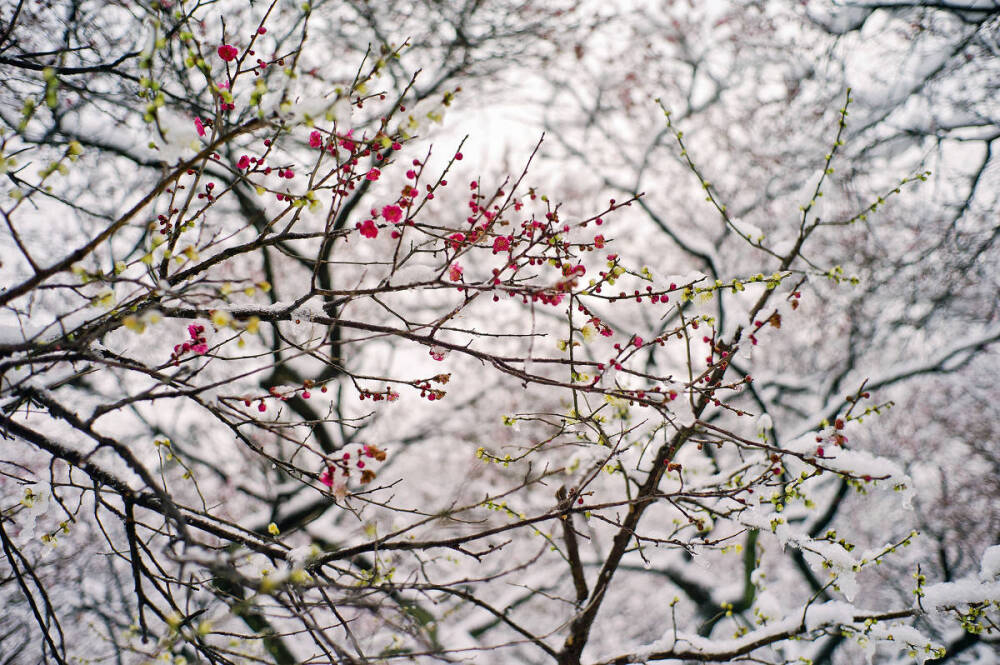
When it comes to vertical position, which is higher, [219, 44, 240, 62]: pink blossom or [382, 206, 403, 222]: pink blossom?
[219, 44, 240, 62]: pink blossom

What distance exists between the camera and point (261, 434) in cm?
809

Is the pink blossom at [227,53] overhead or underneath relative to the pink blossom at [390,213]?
overhead

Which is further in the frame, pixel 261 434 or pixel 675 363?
pixel 675 363

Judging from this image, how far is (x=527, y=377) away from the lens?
64.1 inches

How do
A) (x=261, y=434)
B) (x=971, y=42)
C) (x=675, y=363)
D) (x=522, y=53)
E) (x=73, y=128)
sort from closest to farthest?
(x=73, y=128)
(x=971, y=42)
(x=522, y=53)
(x=261, y=434)
(x=675, y=363)

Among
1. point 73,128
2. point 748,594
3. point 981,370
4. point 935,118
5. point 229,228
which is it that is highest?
point 229,228

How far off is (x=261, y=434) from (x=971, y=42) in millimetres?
9743

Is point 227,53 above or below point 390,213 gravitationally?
above

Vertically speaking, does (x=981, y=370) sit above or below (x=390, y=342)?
below

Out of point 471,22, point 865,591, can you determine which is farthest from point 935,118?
point 865,591

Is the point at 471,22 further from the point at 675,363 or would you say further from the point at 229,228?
the point at 675,363

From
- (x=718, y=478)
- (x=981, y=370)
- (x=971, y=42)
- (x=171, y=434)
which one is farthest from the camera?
(x=171, y=434)

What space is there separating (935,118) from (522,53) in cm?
439

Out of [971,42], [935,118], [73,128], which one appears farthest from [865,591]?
[73,128]
